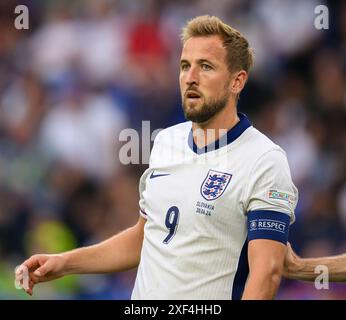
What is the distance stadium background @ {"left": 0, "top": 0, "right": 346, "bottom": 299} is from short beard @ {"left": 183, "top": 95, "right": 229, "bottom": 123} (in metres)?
3.30

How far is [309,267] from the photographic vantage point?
433cm

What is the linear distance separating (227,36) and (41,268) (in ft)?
4.55

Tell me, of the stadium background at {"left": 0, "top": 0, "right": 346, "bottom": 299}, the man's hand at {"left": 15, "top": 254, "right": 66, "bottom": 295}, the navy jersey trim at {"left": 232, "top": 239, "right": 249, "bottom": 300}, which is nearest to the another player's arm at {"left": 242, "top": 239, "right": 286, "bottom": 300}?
the navy jersey trim at {"left": 232, "top": 239, "right": 249, "bottom": 300}

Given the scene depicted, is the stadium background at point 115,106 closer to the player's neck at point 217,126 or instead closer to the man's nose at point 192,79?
the player's neck at point 217,126

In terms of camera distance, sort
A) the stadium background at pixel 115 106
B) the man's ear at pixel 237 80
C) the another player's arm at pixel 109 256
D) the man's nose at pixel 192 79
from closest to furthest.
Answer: the man's nose at pixel 192 79 → the man's ear at pixel 237 80 → the another player's arm at pixel 109 256 → the stadium background at pixel 115 106

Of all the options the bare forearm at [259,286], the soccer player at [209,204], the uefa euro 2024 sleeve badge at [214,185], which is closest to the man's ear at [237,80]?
the soccer player at [209,204]

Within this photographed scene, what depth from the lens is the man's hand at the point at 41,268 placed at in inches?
164

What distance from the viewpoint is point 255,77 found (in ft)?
27.7

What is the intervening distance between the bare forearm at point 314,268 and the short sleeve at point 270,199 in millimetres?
459

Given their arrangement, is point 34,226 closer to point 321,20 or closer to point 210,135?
point 321,20

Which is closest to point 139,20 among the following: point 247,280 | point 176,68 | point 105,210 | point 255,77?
point 176,68

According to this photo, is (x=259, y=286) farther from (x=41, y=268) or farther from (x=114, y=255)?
(x=41, y=268)

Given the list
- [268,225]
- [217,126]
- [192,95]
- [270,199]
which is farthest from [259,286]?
[192,95]
